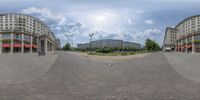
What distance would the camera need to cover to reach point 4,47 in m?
16.1

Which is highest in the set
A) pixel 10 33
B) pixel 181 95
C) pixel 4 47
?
pixel 10 33

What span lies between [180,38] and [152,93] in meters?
10.6

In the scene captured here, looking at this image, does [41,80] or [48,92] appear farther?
[41,80]

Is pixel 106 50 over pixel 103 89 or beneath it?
over

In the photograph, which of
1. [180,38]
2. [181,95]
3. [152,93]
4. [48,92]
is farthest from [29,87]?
[180,38]

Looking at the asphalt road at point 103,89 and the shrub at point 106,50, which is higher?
the shrub at point 106,50

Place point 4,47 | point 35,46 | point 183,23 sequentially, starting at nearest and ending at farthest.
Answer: point 183,23 → point 4,47 → point 35,46

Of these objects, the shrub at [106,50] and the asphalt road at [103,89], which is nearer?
the asphalt road at [103,89]

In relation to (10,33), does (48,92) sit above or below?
below

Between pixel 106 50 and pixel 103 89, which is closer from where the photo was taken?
pixel 103 89

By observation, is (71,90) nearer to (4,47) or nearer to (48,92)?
(48,92)

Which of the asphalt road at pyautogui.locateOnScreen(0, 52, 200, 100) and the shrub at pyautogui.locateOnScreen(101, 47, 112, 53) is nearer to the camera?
the asphalt road at pyautogui.locateOnScreen(0, 52, 200, 100)

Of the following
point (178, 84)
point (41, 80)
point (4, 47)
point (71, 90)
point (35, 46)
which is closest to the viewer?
point (71, 90)

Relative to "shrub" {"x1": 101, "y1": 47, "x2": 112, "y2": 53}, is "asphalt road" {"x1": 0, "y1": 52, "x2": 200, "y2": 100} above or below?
below
